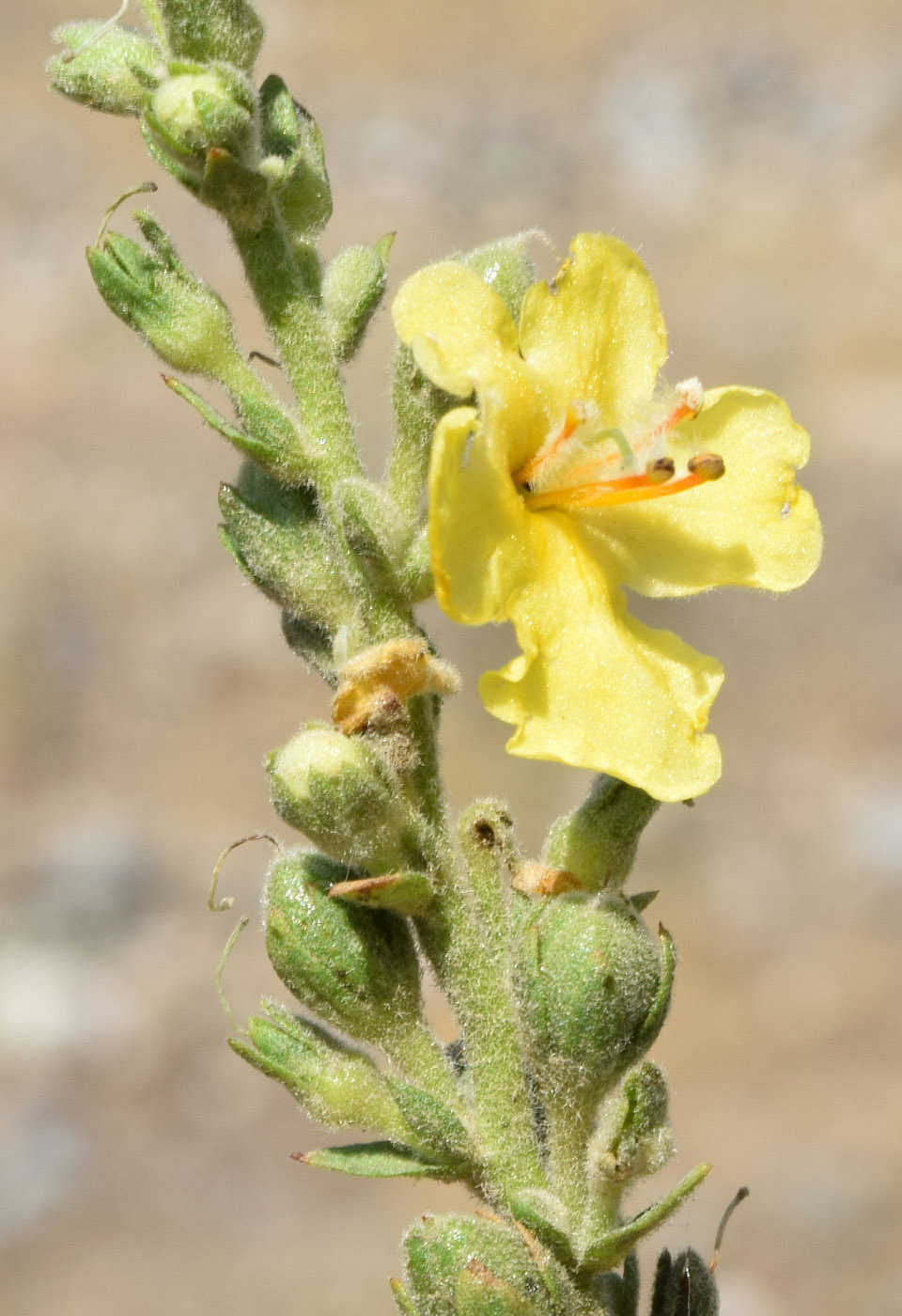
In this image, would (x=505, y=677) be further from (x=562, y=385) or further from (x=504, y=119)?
(x=504, y=119)

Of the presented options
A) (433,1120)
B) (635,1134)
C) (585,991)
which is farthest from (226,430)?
(635,1134)

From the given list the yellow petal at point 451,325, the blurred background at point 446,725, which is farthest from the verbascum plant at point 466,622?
the blurred background at point 446,725

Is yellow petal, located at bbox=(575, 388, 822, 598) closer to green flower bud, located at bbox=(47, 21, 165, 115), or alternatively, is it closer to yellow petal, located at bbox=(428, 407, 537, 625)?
yellow petal, located at bbox=(428, 407, 537, 625)

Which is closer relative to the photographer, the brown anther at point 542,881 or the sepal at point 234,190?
the sepal at point 234,190

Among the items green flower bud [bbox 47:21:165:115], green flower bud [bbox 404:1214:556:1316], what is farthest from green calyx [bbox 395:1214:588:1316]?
green flower bud [bbox 47:21:165:115]

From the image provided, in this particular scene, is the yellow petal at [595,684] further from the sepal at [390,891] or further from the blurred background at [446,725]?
the blurred background at [446,725]
